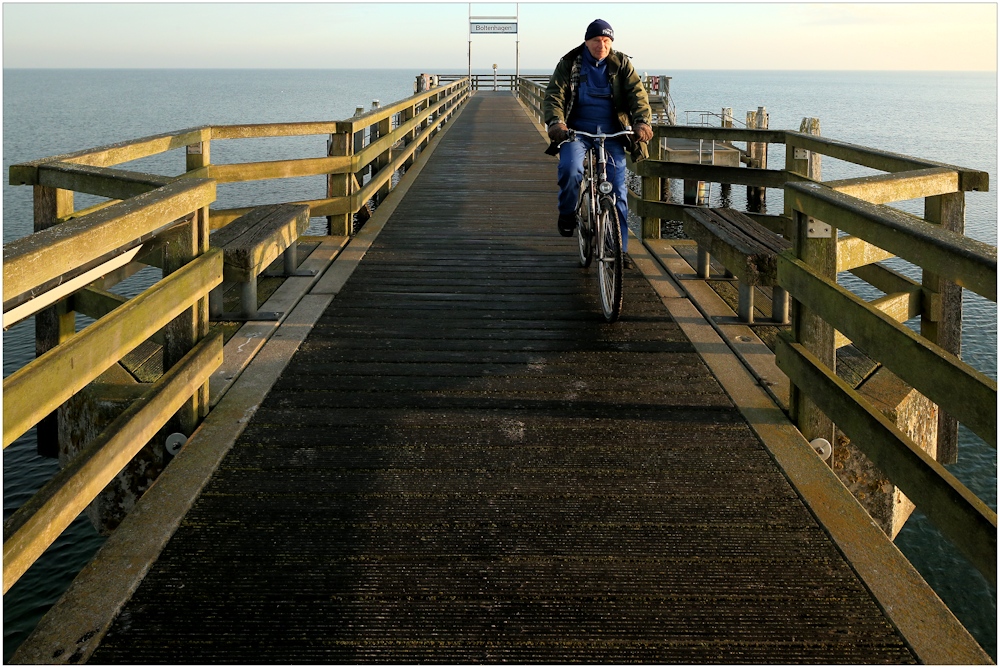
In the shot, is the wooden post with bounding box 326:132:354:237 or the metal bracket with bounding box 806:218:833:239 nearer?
the metal bracket with bounding box 806:218:833:239

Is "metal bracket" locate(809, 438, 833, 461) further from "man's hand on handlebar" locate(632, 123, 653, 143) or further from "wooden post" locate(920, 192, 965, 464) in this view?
"man's hand on handlebar" locate(632, 123, 653, 143)

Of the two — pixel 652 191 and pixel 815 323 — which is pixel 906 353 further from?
pixel 652 191

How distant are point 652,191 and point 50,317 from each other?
4957 mm

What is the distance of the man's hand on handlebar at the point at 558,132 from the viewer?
5.97 metres

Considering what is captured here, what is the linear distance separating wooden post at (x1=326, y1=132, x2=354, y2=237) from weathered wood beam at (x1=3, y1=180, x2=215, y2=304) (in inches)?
172

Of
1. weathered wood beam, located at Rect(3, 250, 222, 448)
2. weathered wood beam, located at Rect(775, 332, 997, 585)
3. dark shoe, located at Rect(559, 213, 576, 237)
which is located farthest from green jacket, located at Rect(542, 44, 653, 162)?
weathered wood beam, located at Rect(3, 250, 222, 448)

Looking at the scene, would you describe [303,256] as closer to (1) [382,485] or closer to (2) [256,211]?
(2) [256,211]

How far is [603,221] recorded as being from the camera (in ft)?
18.9

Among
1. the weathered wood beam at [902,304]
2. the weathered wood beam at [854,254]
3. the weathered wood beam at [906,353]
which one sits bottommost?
the weathered wood beam at [902,304]

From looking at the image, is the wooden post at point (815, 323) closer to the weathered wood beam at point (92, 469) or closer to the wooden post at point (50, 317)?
the weathered wood beam at point (92, 469)

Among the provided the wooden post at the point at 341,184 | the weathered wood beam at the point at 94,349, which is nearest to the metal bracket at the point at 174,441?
the weathered wood beam at the point at 94,349

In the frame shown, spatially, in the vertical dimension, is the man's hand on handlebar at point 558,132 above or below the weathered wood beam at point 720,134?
below

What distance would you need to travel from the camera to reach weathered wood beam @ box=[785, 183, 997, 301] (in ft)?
8.66

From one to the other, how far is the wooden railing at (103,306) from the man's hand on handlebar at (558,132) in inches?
96.9
